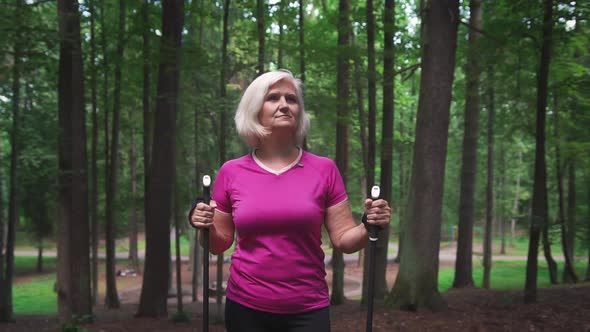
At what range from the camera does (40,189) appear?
73.5 feet

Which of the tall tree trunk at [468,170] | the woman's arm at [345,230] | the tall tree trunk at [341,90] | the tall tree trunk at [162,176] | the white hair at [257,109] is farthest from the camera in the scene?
the tall tree trunk at [468,170]

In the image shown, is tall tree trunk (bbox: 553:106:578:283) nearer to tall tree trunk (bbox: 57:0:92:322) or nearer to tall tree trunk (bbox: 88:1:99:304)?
tall tree trunk (bbox: 57:0:92:322)

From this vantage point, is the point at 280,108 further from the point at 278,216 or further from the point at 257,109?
the point at 278,216

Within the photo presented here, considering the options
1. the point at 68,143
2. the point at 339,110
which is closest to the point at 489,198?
the point at 339,110

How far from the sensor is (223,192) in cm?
224

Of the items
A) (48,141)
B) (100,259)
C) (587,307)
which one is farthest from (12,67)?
(100,259)

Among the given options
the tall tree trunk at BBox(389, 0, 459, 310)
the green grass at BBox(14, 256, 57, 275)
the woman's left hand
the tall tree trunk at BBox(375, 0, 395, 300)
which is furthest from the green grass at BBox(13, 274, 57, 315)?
the woman's left hand

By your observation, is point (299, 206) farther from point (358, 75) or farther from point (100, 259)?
point (100, 259)

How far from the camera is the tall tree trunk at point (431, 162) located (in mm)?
6695

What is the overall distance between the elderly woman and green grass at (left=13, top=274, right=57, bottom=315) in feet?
56.1

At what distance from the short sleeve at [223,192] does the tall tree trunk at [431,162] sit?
4984mm

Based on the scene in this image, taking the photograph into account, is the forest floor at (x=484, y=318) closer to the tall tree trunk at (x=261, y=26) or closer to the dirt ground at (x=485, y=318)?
the dirt ground at (x=485, y=318)

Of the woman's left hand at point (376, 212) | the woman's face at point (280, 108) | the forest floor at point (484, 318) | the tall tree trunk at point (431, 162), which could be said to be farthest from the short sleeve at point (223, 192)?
the tall tree trunk at point (431, 162)

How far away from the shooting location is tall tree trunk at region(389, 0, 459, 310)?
6.70 metres
